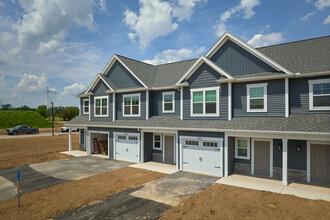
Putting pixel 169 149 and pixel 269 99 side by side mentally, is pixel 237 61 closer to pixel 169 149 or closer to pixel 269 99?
pixel 269 99

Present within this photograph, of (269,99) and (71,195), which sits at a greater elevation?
(269,99)

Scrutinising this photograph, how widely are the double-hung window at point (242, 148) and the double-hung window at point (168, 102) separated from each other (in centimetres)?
568

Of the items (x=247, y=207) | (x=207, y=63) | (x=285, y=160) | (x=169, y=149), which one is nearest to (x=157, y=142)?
(x=169, y=149)

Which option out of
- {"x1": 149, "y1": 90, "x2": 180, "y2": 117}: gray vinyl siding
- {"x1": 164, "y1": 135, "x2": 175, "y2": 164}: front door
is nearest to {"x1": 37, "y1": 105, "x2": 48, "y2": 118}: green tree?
{"x1": 149, "y1": 90, "x2": 180, "y2": 117}: gray vinyl siding

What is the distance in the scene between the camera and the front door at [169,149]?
1660 centimetres

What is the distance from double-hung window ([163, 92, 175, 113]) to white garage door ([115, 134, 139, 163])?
342 centimetres

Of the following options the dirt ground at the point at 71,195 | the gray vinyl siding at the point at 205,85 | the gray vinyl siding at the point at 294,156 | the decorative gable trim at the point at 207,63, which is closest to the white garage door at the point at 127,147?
the dirt ground at the point at 71,195

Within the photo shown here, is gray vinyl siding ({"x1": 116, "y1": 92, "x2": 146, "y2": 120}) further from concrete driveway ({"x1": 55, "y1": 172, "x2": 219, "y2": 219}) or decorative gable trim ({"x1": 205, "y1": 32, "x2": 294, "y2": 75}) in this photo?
concrete driveway ({"x1": 55, "y1": 172, "x2": 219, "y2": 219})

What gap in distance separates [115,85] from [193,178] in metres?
11.8

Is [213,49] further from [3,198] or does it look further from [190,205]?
[3,198]

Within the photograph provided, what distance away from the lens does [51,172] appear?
1405 cm

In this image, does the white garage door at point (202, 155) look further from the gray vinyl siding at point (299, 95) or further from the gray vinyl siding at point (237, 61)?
the gray vinyl siding at point (237, 61)

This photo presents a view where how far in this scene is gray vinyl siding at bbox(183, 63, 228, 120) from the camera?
1327 centimetres

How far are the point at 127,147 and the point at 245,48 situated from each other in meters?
12.2
